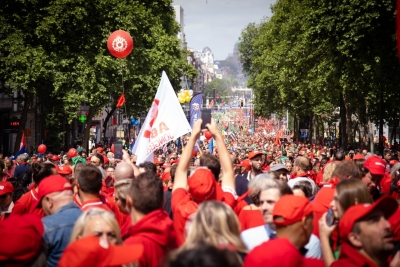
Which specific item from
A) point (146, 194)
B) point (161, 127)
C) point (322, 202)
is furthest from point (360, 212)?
point (161, 127)

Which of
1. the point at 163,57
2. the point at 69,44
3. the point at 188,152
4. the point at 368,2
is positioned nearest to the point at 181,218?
the point at 188,152

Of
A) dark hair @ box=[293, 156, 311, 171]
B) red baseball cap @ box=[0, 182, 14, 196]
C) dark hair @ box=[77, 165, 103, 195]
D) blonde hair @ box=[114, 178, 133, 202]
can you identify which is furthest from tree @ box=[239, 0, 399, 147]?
dark hair @ box=[77, 165, 103, 195]

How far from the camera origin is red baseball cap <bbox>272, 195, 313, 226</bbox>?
4.55 meters

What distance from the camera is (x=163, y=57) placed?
154ft

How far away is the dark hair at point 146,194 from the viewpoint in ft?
16.5

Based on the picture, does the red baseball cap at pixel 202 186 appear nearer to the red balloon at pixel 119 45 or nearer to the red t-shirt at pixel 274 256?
the red t-shirt at pixel 274 256

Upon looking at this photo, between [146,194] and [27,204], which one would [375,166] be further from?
[146,194]

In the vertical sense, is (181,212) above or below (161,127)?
below

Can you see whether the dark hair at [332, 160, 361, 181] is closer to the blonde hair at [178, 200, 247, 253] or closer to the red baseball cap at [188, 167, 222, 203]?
the red baseball cap at [188, 167, 222, 203]

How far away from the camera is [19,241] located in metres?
4.30

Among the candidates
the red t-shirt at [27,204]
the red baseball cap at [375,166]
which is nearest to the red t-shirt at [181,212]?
the red t-shirt at [27,204]

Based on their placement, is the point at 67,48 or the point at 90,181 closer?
the point at 90,181

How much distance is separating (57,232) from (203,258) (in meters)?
2.66

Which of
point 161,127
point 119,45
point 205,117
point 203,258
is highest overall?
point 119,45
